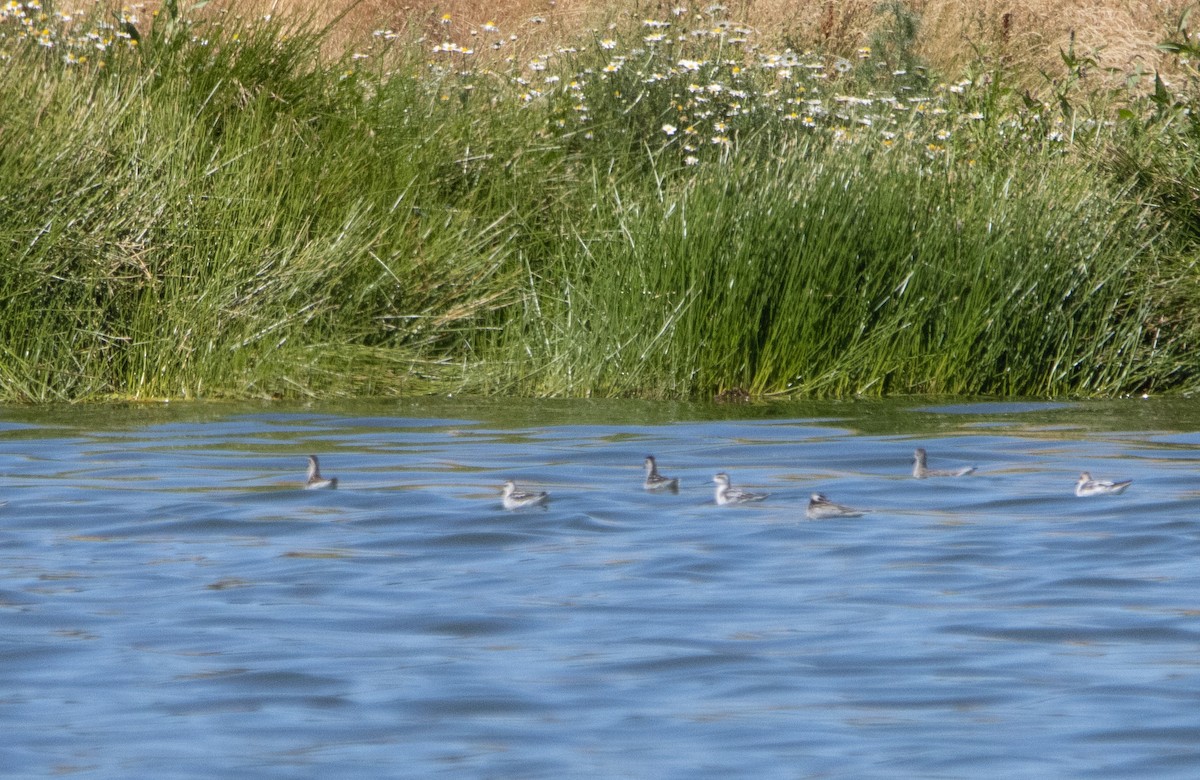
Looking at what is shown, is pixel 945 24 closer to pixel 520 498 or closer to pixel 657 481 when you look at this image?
pixel 657 481

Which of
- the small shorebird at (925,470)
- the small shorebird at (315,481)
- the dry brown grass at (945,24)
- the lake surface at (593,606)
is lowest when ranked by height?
the lake surface at (593,606)

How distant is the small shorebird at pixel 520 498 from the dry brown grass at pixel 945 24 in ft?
42.7

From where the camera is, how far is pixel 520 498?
855 centimetres

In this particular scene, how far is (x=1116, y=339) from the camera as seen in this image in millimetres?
13555

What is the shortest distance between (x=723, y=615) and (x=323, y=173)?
7621 millimetres

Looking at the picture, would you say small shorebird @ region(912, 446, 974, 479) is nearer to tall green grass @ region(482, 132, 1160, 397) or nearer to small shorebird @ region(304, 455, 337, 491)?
small shorebird @ region(304, 455, 337, 491)

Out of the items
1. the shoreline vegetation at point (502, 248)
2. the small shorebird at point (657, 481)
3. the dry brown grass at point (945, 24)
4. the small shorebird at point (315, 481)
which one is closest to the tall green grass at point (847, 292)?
the shoreline vegetation at point (502, 248)

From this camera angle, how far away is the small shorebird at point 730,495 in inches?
343

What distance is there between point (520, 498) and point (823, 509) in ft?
4.44

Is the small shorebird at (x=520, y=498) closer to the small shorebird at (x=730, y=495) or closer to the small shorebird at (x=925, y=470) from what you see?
the small shorebird at (x=730, y=495)

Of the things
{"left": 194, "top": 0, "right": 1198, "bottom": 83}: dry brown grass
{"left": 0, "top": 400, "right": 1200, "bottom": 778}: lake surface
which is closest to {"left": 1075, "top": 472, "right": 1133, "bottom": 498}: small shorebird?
{"left": 0, "top": 400, "right": 1200, "bottom": 778}: lake surface

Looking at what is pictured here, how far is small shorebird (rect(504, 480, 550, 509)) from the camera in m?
8.54

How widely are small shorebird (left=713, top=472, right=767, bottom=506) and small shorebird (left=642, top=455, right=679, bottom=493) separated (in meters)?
0.36

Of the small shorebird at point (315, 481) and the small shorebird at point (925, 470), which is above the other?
the small shorebird at point (925, 470)
